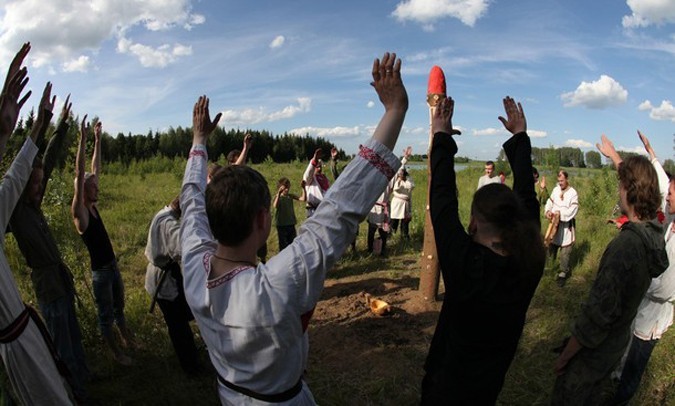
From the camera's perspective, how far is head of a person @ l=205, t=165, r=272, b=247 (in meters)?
1.29

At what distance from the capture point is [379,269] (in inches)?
285

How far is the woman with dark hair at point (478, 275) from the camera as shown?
1.67 meters

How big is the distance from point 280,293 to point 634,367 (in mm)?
3374

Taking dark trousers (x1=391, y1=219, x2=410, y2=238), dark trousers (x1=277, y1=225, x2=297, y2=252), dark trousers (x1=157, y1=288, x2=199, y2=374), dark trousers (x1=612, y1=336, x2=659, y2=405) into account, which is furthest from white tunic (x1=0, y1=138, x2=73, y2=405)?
dark trousers (x1=391, y1=219, x2=410, y2=238)

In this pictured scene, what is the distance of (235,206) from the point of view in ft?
4.19

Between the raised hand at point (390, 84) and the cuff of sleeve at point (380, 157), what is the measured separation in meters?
0.18

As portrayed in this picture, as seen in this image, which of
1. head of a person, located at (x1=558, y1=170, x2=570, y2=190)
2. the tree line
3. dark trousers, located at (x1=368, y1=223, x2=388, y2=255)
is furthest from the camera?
the tree line

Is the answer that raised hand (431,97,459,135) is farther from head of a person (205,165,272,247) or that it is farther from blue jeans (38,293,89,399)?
blue jeans (38,293,89,399)

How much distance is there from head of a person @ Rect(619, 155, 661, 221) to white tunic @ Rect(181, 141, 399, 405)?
1.85 m

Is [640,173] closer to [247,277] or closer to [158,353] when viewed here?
[247,277]

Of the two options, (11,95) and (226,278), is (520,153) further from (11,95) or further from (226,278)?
(11,95)

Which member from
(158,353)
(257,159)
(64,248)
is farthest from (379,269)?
(257,159)

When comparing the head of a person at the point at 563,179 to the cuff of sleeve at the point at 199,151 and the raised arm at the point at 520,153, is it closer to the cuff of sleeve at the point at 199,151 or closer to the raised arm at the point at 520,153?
the raised arm at the point at 520,153

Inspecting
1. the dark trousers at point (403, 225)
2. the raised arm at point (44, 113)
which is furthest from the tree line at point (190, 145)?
the raised arm at point (44, 113)
